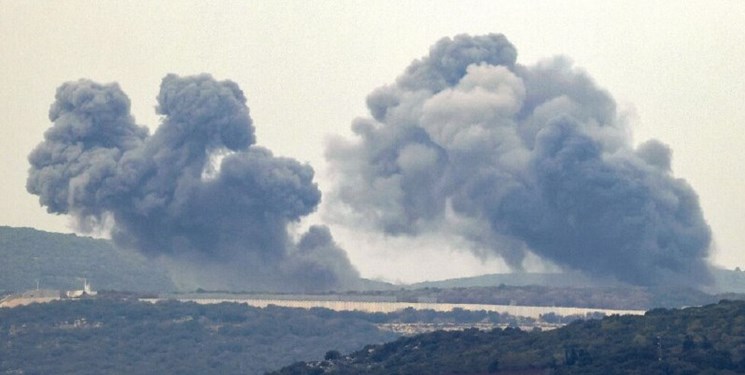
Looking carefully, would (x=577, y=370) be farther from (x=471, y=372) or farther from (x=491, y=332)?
(x=491, y=332)

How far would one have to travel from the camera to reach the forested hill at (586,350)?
166m

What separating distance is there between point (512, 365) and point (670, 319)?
55.6 ft

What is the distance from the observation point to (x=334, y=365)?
188500mm

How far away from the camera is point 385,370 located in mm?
180625

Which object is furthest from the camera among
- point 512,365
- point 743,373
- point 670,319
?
A: point 670,319

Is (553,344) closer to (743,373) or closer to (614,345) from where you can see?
(614,345)

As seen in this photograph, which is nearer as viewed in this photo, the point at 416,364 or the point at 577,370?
the point at 577,370

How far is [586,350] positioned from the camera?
173875mm

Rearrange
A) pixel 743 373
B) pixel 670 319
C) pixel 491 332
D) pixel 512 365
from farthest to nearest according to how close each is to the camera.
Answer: pixel 491 332 < pixel 670 319 < pixel 512 365 < pixel 743 373

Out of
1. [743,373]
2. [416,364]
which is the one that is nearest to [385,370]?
[416,364]

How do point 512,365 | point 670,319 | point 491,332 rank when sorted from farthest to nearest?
point 491,332 < point 670,319 < point 512,365

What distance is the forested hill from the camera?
166m

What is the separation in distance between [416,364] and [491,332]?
16.1 m

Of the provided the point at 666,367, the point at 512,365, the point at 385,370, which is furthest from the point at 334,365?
the point at 666,367
